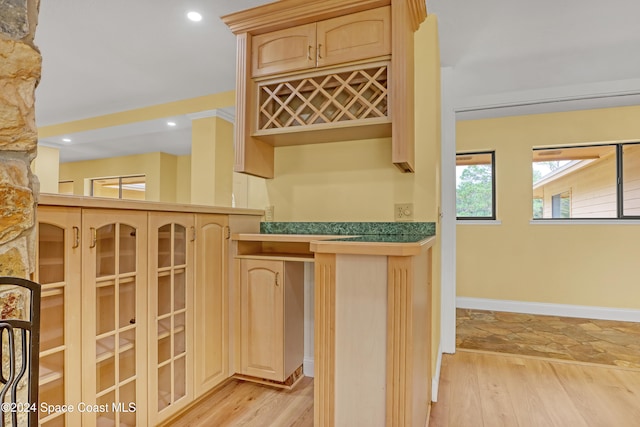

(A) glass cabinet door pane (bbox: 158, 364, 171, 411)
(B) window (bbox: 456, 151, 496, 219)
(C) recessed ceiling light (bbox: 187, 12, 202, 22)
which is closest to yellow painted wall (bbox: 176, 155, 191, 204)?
(C) recessed ceiling light (bbox: 187, 12, 202, 22)

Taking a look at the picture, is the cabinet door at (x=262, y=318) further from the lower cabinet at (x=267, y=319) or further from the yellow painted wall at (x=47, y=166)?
the yellow painted wall at (x=47, y=166)

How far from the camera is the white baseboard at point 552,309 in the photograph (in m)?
3.48

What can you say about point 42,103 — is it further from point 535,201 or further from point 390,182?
point 535,201

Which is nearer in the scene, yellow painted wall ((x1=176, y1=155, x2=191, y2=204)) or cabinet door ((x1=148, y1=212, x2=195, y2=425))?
cabinet door ((x1=148, y1=212, x2=195, y2=425))

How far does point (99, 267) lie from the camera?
1398 millimetres

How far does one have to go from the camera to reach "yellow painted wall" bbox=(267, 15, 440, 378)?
6.71 feet

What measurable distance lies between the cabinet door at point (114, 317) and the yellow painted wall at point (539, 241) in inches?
138

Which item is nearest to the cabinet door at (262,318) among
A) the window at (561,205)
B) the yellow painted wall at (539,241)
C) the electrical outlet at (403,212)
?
the electrical outlet at (403,212)

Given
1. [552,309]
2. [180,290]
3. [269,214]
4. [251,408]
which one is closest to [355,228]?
[269,214]

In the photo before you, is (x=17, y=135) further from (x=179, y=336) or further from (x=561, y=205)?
(x=561, y=205)

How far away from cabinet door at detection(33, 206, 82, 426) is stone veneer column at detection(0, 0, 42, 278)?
42 centimetres

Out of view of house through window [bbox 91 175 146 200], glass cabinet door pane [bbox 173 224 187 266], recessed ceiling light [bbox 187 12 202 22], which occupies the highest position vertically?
recessed ceiling light [bbox 187 12 202 22]

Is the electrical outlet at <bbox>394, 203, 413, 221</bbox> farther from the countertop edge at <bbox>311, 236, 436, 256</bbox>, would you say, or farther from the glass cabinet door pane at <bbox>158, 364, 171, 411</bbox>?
the glass cabinet door pane at <bbox>158, 364, 171, 411</bbox>

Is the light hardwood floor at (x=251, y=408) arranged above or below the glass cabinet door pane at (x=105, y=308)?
below
